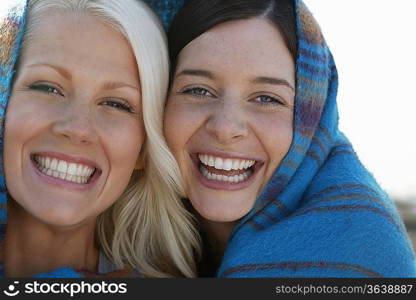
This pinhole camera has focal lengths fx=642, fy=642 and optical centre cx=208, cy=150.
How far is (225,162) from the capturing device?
257 centimetres

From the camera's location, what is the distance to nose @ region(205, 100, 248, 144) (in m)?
2.47

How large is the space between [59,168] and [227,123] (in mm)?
655

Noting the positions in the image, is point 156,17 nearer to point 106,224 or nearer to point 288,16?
point 288,16

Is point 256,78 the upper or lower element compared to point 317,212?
upper

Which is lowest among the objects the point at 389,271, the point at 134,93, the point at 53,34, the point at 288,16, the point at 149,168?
the point at 389,271

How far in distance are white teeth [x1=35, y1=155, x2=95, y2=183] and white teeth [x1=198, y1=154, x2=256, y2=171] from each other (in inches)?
19.5

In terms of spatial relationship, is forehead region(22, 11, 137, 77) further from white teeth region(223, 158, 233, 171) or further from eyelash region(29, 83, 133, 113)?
white teeth region(223, 158, 233, 171)

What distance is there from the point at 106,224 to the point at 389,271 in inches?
49.2

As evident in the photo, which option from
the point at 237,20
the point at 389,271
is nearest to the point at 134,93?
the point at 237,20

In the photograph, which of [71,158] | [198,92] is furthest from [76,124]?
[198,92]

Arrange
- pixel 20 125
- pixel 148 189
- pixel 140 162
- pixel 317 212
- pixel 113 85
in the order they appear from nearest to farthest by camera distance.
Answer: pixel 20 125 < pixel 113 85 < pixel 317 212 < pixel 140 162 < pixel 148 189

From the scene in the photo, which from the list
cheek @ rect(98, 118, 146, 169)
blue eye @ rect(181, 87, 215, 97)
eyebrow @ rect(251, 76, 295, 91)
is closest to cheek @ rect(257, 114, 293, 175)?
eyebrow @ rect(251, 76, 295, 91)

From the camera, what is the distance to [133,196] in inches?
113

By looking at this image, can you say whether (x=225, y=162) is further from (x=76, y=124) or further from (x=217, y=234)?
(x=76, y=124)
